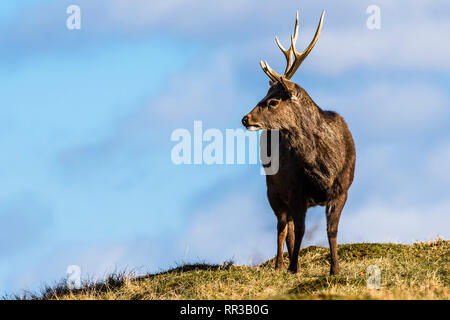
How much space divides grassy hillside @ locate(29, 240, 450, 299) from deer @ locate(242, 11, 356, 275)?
864 mm

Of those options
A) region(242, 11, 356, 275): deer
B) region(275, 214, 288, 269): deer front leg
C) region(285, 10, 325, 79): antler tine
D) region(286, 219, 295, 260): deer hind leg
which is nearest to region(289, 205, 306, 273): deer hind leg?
region(242, 11, 356, 275): deer

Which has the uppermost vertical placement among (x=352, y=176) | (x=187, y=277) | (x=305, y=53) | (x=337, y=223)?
(x=305, y=53)

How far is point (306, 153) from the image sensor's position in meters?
9.96

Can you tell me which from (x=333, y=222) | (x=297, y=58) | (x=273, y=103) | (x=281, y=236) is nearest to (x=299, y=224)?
(x=333, y=222)

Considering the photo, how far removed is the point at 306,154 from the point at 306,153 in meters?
0.02

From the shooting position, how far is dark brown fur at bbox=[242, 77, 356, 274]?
9.98 metres

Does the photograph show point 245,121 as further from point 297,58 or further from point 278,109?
point 297,58

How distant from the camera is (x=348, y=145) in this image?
409 inches

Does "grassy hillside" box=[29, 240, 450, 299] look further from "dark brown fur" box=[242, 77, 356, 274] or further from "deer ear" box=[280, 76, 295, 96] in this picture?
"deer ear" box=[280, 76, 295, 96]
